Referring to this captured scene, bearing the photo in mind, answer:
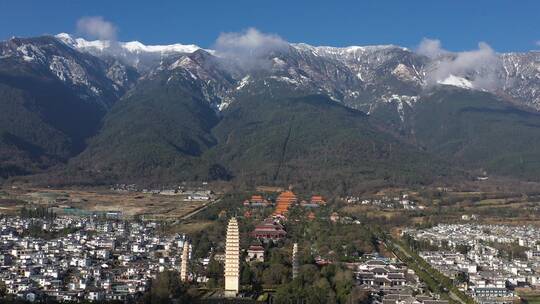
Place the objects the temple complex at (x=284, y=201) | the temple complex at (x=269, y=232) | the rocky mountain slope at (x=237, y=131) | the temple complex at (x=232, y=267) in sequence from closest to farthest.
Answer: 1. the temple complex at (x=232, y=267)
2. the temple complex at (x=269, y=232)
3. the temple complex at (x=284, y=201)
4. the rocky mountain slope at (x=237, y=131)

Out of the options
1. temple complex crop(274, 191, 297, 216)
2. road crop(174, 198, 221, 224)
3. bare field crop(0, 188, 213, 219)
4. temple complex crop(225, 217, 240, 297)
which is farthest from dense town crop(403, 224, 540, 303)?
bare field crop(0, 188, 213, 219)

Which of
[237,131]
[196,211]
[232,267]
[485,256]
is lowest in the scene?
[232,267]

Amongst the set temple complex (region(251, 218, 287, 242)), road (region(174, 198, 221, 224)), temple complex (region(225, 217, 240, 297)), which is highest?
road (region(174, 198, 221, 224))

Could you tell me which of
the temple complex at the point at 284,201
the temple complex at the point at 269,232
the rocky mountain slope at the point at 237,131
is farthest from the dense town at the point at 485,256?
the rocky mountain slope at the point at 237,131

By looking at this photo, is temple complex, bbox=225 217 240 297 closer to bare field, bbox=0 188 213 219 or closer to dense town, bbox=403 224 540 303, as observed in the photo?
dense town, bbox=403 224 540 303

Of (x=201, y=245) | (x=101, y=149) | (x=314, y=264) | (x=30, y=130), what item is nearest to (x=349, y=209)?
(x=201, y=245)

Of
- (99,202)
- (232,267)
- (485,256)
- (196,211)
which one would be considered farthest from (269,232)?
(99,202)

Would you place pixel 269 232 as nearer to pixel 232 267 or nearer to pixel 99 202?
pixel 232 267

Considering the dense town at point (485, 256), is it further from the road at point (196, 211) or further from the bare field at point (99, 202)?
the bare field at point (99, 202)
